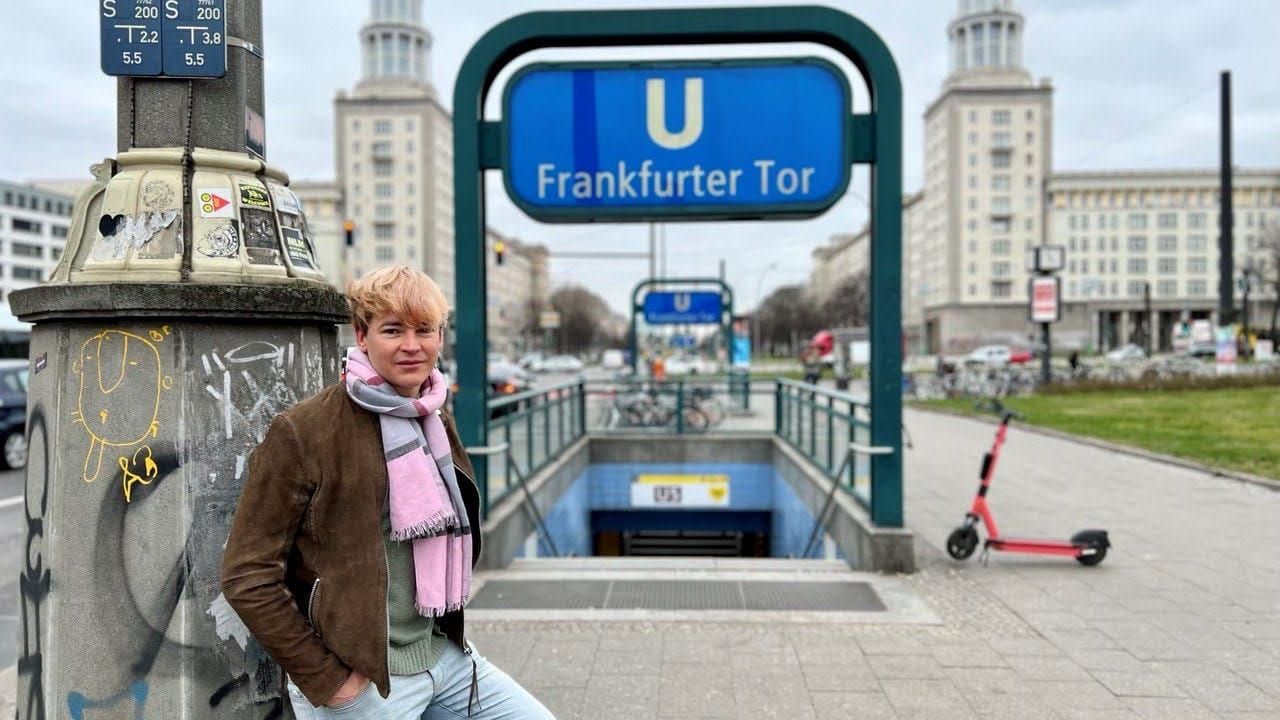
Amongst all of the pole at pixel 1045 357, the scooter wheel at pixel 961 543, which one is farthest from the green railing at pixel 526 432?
the pole at pixel 1045 357

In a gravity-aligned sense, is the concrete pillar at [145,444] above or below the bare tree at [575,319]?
below

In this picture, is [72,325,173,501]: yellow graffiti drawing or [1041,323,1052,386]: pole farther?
[1041,323,1052,386]: pole

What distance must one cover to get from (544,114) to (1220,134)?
85.8 feet

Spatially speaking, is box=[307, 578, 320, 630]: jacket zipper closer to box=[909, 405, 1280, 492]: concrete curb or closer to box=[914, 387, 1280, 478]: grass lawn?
box=[909, 405, 1280, 492]: concrete curb

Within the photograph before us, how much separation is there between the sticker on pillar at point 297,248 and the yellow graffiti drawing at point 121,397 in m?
0.38

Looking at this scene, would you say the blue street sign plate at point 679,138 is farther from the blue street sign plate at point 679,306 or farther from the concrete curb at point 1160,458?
the blue street sign plate at point 679,306

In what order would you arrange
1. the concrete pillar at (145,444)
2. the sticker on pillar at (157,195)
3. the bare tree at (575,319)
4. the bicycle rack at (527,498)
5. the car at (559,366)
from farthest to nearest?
the bare tree at (575,319)
the car at (559,366)
the bicycle rack at (527,498)
the sticker on pillar at (157,195)
the concrete pillar at (145,444)

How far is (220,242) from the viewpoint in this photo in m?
2.07

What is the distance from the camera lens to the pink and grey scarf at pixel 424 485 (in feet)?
5.99

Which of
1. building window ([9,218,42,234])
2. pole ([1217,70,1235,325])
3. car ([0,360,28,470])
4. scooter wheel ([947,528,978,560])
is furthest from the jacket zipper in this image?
building window ([9,218,42,234])

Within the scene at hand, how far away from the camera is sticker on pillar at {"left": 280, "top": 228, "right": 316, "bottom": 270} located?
86.4 inches

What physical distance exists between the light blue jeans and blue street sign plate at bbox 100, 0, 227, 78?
61.3 inches

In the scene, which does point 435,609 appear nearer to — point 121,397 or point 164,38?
point 121,397

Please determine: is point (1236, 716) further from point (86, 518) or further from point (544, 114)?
point (544, 114)
